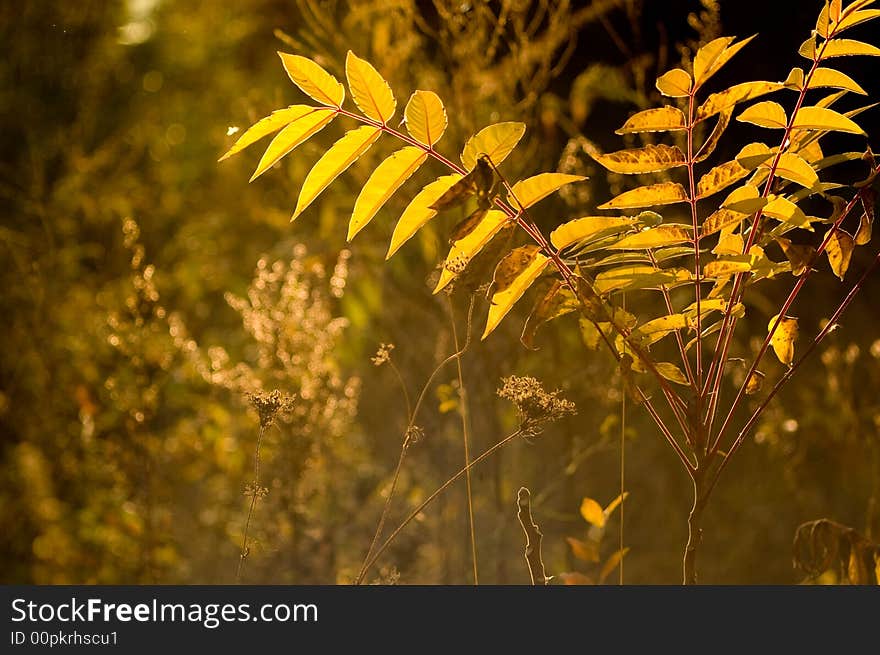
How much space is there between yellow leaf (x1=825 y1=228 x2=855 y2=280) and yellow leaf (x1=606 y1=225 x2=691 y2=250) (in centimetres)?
15

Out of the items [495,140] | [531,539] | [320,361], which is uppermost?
[320,361]

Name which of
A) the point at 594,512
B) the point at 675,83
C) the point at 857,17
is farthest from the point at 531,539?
the point at 857,17

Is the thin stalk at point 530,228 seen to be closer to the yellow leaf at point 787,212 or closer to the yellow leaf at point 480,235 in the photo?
the yellow leaf at point 480,235

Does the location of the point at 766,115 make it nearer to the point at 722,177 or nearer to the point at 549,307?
the point at 722,177

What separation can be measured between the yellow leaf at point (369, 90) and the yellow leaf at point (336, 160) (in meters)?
0.03

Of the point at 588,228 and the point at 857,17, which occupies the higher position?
the point at 857,17

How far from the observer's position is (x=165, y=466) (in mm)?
2176

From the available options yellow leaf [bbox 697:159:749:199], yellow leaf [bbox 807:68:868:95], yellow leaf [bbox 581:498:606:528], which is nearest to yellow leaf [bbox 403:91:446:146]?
yellow leaf [bbox 697:159:749:199]

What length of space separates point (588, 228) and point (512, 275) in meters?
0.08

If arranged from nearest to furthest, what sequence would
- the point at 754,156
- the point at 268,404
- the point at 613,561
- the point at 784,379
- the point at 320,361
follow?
the point at 754,156, the point at 784,379, the point at 268,404, the point at 613,561, the point at 320,361

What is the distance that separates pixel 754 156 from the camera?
0.74 m

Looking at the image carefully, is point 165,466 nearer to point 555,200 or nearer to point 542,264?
point 555,200
